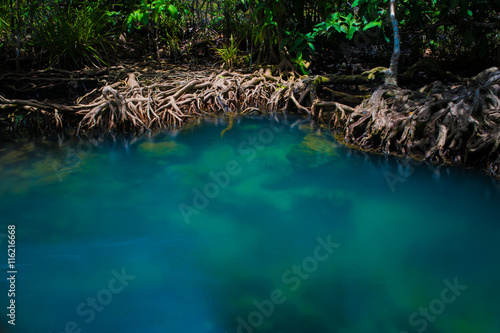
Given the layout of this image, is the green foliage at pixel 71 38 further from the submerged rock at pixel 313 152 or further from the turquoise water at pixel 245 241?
the submerged rock at pixel 313 152

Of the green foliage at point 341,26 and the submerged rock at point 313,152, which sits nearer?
the submerged rock at point 313,152

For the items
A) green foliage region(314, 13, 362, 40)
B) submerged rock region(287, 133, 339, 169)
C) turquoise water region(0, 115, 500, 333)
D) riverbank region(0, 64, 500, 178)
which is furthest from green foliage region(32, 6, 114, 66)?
submerged rock region(287, 133, 339, 169)

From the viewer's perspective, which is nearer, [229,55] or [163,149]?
[163,149]

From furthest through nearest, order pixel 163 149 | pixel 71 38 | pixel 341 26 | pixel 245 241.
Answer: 1. pixel 71 38
2. pixel 341 26
3. pixel 163 149
4. pixel 245 241

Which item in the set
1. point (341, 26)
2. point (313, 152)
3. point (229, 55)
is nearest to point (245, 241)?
point (313, 152)

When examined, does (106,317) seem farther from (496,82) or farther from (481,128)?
(496,82)

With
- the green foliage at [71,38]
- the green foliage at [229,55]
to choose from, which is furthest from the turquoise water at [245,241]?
the green foliage at [229,55]

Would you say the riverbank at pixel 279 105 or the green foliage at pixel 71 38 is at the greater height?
the green foliage at pixel 71 38

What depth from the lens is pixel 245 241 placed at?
3588mm

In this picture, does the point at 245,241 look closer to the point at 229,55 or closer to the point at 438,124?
the point at 438,124

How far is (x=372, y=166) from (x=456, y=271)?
5.91 feet

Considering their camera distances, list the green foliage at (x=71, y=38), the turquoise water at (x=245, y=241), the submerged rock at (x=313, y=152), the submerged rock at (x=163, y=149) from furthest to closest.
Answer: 1. the green foliage at (x=71, y=38)
2. the submerged rock at (x=163, y=149)
3. the submerged rock at (x=313, y=152)
4. the turquoise water at (x=245, y=241)

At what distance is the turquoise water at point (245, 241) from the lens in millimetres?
2797

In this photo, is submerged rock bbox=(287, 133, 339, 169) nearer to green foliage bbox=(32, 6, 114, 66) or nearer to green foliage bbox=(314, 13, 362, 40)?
green foliage bbox=(314, 13, 362, 40)
